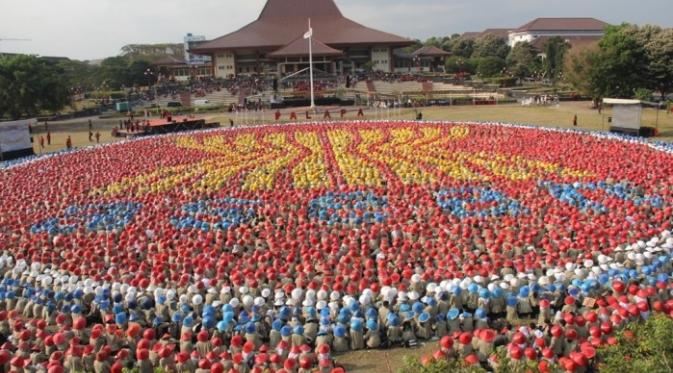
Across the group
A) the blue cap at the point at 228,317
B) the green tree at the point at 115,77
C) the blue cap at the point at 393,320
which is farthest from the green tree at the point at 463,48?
the blue cap at the point at 228,317

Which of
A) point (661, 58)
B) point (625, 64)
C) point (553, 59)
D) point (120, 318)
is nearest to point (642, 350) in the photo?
point (120, 318)

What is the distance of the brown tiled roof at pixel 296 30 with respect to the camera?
7894 cm

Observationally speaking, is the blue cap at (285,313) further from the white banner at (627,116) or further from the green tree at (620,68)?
the green tree at (620,68)

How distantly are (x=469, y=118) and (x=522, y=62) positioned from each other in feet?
168

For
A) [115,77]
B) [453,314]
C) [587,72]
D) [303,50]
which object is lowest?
[453,314]

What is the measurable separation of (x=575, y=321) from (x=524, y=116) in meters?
34.0

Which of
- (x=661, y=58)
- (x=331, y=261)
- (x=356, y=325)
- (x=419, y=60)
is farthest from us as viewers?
(x=419, y=60)

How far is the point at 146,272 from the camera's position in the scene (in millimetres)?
12742

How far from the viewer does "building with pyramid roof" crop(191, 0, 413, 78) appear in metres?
77.4

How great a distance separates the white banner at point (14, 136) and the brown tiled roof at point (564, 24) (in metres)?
130

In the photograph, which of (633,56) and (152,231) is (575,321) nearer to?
(152,231)

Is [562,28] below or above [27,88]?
above

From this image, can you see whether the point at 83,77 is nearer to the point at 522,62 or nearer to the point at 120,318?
the point at 522,62

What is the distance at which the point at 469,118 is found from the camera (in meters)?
41.5
